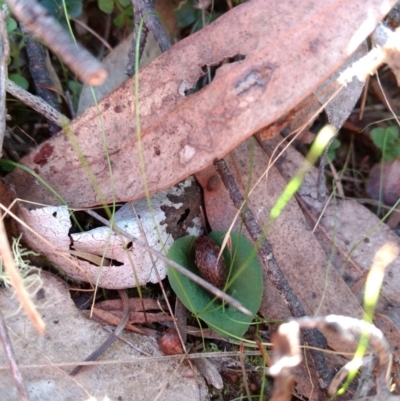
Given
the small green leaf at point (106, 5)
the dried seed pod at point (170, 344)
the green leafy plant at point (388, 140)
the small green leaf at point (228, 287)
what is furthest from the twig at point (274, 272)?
the small green leaf at point (106, 5)

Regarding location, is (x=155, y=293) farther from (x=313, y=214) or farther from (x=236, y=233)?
(x=313, y=214)

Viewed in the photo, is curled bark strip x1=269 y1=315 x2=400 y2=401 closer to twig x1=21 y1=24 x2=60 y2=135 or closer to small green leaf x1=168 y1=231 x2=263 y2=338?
small green leaf x1=168 y1=231 x2=263 y2=338

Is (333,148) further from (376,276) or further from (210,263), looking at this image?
(210,263)

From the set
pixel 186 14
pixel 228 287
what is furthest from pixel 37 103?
pixel 228 287

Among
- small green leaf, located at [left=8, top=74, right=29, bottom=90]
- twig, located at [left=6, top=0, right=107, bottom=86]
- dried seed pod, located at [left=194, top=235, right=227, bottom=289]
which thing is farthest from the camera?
small green leaf, located at [left=8, top=74, right=29, bottom=90]

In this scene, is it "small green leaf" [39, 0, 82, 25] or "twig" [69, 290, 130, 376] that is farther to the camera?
"small green leaf" [39, 0, 82, 25]

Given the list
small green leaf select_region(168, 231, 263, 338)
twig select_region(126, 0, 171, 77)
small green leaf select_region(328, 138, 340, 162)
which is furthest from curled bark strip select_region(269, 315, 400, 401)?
twig select_region(126, 0, 171, 77)
